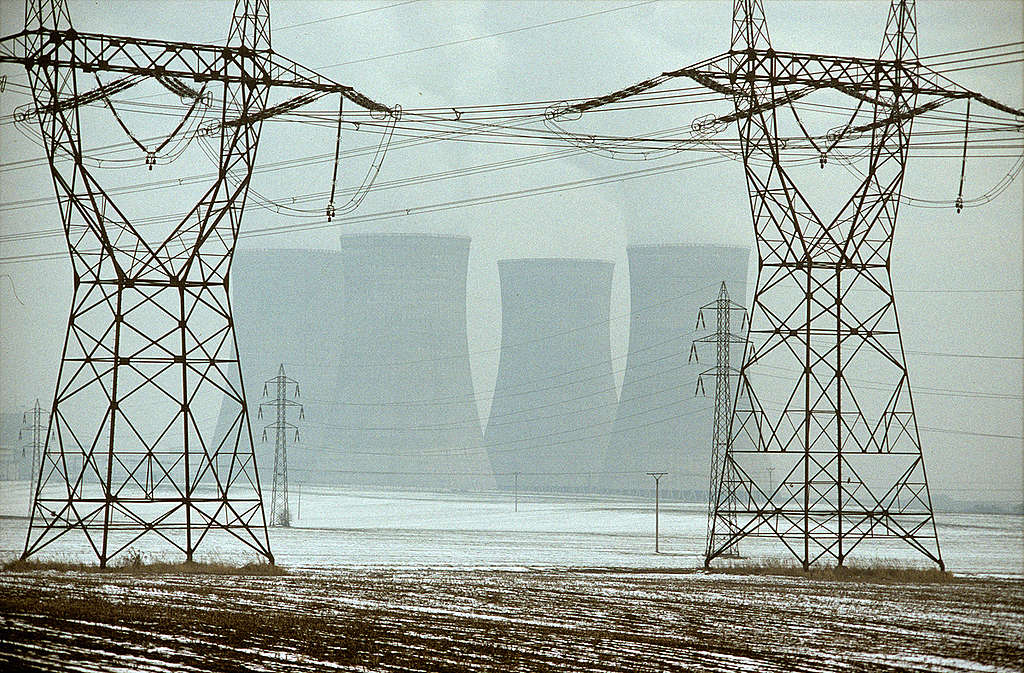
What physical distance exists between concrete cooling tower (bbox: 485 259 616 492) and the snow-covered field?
7.90ft

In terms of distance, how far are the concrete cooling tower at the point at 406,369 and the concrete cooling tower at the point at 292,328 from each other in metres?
1.13

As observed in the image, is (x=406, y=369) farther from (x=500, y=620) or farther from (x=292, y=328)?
(x=500, y=620)

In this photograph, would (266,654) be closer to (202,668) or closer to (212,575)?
(202,668)

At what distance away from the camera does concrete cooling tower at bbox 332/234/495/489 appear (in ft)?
200

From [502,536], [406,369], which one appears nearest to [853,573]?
[502,536]

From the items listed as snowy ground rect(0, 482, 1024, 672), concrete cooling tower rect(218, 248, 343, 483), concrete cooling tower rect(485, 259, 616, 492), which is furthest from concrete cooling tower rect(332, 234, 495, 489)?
snowy ground rect(0, 482, 1024, 672)

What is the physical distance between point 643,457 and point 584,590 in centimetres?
4836

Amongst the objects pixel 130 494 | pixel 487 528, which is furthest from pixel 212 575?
pixel 130 494

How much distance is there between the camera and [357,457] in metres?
70.9

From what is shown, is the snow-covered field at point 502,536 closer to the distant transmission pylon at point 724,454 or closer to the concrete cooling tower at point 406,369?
the distant transmission pylon at point 724,454

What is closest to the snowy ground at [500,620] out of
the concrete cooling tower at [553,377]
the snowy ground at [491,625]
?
the snowy ground at [491,625]

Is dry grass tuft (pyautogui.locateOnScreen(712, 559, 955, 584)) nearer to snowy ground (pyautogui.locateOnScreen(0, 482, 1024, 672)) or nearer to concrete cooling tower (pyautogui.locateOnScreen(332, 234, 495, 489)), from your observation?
snowy ground (pyautogui.locateOnScreen(0, 482, 1024, 672))

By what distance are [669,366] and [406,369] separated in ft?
45.7

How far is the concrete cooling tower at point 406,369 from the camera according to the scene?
60.9 meters
